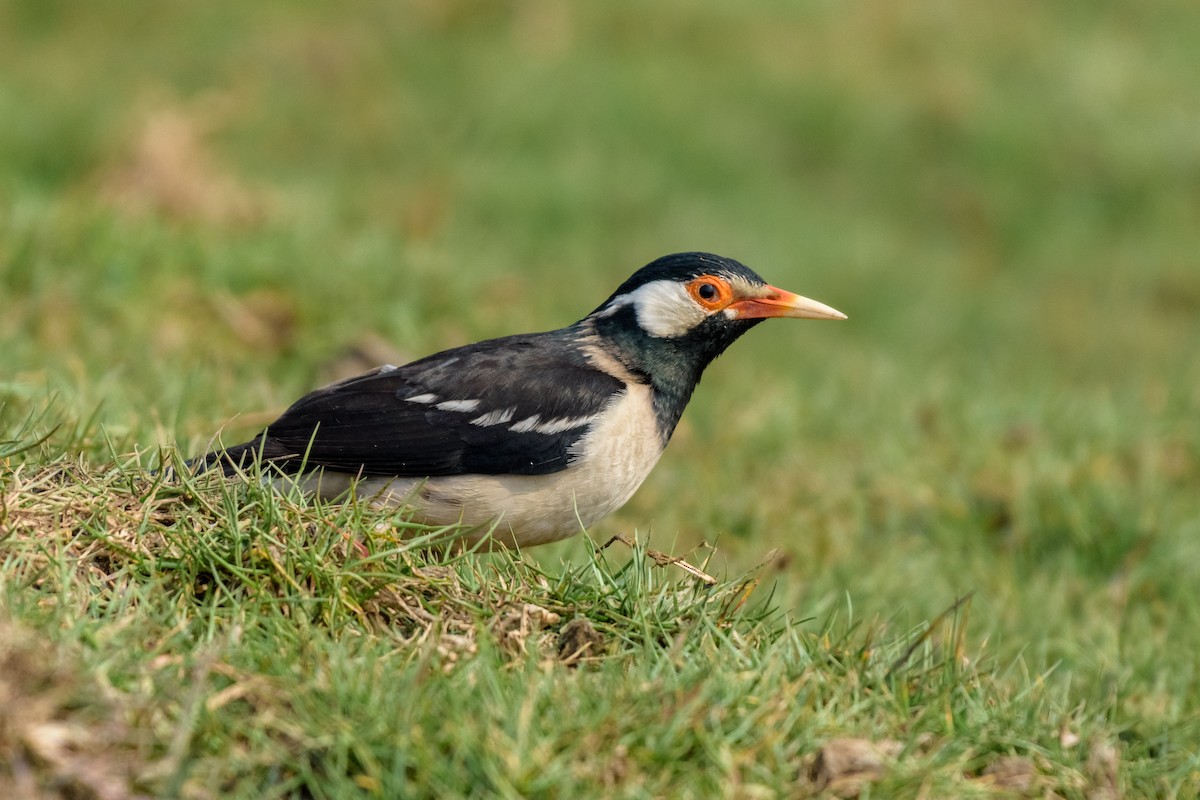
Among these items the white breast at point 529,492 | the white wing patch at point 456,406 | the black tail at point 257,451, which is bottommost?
the white breast at point 529,492

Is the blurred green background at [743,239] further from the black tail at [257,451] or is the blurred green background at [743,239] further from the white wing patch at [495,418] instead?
the white wing patch at [495,418]

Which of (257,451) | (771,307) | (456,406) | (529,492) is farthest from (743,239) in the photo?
(257,451)

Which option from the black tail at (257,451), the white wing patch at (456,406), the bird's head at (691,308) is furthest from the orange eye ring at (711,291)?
the black tail at (257,451)

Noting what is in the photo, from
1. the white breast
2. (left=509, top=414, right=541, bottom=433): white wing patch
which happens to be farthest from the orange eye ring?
(left=509, top=414, right=541, bottom=433): white wing patch

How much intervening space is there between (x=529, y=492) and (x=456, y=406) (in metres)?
0.36

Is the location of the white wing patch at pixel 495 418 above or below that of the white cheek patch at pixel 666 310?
below

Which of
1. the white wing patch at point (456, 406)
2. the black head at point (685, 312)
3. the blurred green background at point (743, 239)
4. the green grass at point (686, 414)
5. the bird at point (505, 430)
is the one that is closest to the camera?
the green grass at point (686, 414)

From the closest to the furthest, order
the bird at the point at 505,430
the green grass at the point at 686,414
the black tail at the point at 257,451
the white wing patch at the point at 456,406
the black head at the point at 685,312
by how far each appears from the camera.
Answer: the green grass at the point at 686,414 → the black tail at the point at 257,451 → the bird at the point at 505,430 → the white wing patch at the point at 456,406 → the black head at the point at 685,312

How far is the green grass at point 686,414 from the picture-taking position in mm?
2873

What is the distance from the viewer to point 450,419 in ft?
14.0

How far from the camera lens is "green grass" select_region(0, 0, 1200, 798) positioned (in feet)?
9.43

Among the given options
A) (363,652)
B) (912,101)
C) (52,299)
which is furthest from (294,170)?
(363,652)

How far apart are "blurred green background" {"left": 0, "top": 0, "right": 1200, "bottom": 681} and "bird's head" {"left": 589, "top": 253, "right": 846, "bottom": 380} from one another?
0.87m

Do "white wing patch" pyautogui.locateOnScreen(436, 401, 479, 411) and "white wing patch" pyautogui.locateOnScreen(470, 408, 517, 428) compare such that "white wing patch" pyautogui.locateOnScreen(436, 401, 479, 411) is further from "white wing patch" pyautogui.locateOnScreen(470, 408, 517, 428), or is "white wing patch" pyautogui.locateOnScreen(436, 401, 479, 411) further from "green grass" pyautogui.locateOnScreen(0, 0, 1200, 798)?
"green grass" pyautogui.locateOnScreen(0, 0, 1200, 798)
